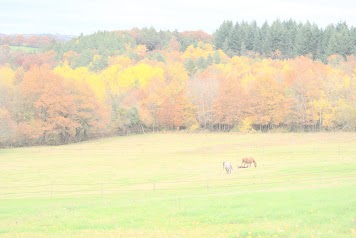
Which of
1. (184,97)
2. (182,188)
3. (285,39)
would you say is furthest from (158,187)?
(285,39)

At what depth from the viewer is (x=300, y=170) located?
43438mm

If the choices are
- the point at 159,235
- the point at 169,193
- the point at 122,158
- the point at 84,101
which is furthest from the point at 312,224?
the point at 84,101

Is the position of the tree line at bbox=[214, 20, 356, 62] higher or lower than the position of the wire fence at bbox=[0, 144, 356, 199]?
higher

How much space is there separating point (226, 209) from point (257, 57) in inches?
5314

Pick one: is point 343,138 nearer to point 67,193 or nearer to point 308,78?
point 308,78

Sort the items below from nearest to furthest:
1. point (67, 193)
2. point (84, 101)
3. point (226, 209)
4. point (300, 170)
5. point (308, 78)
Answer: point (226, 209) < point (67, 193) < point (300, 170) < point (84, 101) < point (308, 78)

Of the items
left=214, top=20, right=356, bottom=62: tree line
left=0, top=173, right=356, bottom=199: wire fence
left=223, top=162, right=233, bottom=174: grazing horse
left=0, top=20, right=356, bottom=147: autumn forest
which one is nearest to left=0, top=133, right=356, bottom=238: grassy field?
left=0, top=173, right=356, bottom=199: wire fence

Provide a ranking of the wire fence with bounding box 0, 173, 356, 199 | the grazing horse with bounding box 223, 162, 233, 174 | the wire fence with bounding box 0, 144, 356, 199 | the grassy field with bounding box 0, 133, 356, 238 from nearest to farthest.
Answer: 1. the grassy field with bounding box 0, 133, 356, 238
2. the wire fence with bounding box 0, 173, 356, 199
3. the wire fence with bounding box 0, 144, 356, 199
4. the grazing horse with bounding box 223, 162, 233, 174

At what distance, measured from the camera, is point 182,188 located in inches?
1457

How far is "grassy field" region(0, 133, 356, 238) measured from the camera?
17938 mm

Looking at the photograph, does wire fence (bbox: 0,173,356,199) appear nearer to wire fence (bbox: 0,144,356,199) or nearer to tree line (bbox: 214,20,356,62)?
wire fence (bbox: 0,144,356,199)

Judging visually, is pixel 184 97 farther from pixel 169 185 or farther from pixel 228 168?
pixel 169 185

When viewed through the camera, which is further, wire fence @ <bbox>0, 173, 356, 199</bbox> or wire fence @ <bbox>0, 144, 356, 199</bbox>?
wire fence @ <bbox>0, 144, 356, 199</bbox>

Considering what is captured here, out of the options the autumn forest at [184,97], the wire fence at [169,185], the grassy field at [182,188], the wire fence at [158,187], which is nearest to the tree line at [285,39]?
the autumn forest at [184,97]
